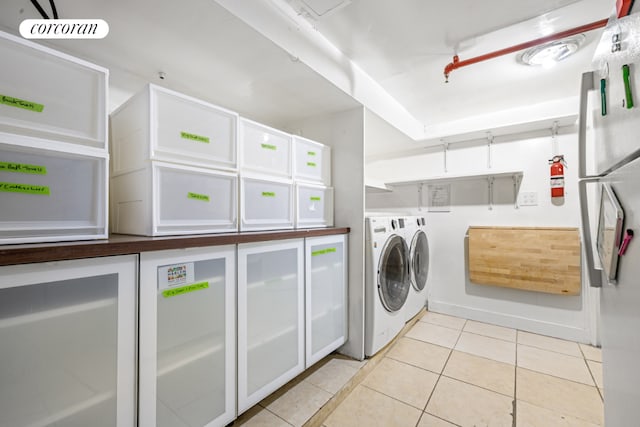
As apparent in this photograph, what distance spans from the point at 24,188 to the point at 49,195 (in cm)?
6

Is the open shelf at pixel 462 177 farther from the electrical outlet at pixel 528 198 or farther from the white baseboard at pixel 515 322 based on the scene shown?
the white baseboard at pixel 515 322

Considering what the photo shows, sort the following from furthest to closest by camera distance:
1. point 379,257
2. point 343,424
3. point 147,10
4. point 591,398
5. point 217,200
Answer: point 379,257, point 591,398, point 343,424, point 217,200, point 147,10

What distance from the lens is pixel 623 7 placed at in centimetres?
63

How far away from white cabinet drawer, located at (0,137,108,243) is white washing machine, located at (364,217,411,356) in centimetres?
166

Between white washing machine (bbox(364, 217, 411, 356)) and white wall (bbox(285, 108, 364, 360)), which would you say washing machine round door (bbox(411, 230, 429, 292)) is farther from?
white wall (bbox(285, 108, 364, 360))

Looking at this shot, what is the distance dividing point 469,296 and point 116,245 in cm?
325

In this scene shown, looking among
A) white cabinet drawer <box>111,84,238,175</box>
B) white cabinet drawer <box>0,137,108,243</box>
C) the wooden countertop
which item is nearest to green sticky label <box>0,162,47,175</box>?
white cabinet drawer <box>0,137,108,243</box>

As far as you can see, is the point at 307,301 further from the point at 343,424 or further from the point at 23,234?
the point at 23,234

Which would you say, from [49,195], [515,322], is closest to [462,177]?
[515,322]

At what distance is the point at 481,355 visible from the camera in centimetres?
219

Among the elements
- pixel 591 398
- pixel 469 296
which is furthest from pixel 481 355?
pixel 469 296

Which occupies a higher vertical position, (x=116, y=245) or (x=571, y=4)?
(x=571, y=4)

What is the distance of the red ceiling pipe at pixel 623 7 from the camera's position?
59 centimetres

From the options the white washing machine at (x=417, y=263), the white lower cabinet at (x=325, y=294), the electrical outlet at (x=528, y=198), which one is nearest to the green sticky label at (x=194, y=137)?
the white lower cabinet at (x=325, y=294)
